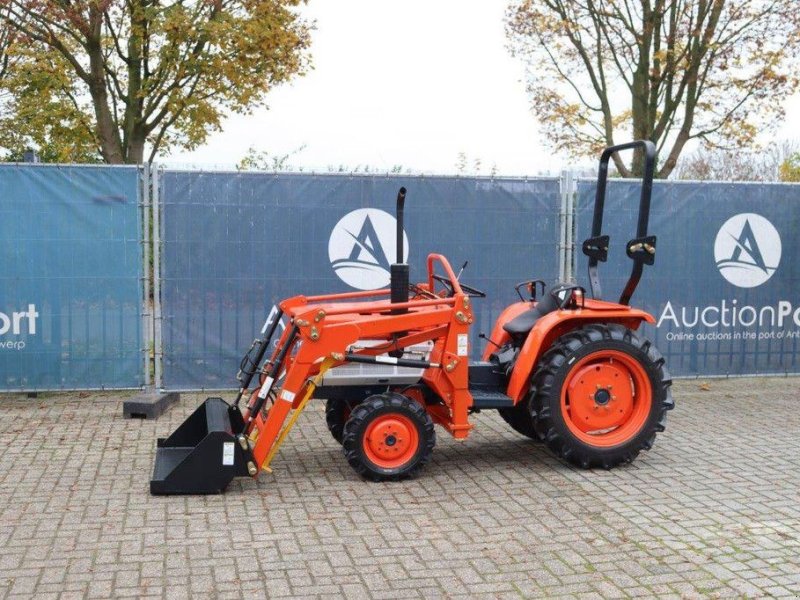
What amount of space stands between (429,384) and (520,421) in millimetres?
1327

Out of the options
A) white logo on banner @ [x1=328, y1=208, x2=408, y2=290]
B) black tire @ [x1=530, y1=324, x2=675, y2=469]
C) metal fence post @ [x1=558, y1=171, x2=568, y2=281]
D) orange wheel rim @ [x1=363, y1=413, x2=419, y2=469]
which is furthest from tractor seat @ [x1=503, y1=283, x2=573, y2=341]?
Answer: metal fence post @ [x1=558, y1=171, x2=568, y2=281]

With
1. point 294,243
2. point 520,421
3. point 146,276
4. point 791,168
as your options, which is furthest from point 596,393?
point 791,168

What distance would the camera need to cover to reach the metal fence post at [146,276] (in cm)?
970

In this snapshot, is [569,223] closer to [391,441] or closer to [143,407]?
[391,441]

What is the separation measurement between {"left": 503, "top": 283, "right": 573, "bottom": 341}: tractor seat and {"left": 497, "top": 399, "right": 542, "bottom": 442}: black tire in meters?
0.67

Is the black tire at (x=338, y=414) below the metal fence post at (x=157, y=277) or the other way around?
below

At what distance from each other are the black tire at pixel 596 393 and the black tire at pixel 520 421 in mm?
719

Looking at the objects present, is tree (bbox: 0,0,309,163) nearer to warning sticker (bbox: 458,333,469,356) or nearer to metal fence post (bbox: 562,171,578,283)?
metal fence post (bbox: 562,171,578,283)

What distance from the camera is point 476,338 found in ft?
34.7

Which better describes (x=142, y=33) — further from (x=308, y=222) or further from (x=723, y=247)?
(x=723, y=247)

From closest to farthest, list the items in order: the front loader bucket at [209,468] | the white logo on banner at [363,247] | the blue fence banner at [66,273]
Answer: the front loader bucket at [209,468] < the blue fence banner at [66,273] < the white logo on banner at [363,247]

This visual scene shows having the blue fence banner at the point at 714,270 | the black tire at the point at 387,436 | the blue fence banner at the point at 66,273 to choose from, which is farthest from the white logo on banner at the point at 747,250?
the blue fence banner at the point at 66,273

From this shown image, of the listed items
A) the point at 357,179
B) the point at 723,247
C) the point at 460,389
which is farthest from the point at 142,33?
the point at 460,389

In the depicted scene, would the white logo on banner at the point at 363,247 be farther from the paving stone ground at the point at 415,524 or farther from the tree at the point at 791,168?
the tree at the point at 791,168
